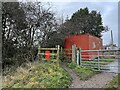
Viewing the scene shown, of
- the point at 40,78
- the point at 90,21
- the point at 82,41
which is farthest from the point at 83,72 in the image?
the point at 90,21

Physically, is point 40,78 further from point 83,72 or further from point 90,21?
point 90,21

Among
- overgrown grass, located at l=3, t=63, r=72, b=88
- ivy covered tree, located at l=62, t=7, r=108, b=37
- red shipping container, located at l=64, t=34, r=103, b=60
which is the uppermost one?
ivy covered tree, located at l=62, t=7, r=108, b=37

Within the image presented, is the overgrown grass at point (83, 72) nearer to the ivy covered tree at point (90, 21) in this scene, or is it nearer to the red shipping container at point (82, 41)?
the red shipping container at point (82, 41)

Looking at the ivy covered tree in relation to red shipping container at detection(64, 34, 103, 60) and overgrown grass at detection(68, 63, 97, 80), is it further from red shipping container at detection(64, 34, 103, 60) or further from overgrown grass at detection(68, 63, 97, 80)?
overgrown grass at detection(68, 63, 97, 80)

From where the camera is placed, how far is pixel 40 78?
33.8 ft

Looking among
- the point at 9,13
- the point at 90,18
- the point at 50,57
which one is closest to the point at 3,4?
the point at 9,13

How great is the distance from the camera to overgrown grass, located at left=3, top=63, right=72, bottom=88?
9.45 metres

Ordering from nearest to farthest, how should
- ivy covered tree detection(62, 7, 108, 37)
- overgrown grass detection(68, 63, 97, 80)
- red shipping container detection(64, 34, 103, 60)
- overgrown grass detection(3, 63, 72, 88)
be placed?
overgrown grass detection(3, 63, 72, 88), overgrown grass detection(68, 63, 97, 80), red shipping container detection(64, 34, 103, 60), ivy covered tree detection(62, 7, 108, 37)

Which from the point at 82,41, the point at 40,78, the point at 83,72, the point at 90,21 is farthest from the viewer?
the point at 90,21

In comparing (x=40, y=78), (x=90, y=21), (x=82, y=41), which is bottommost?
(x=40, y=78)

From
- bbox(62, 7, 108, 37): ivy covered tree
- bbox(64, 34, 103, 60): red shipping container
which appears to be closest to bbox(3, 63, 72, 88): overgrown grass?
bbox(64, 34, 103, 60): red shipping container

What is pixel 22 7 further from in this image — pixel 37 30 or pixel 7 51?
pixel 7 51

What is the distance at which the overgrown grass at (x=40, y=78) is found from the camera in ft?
31.0

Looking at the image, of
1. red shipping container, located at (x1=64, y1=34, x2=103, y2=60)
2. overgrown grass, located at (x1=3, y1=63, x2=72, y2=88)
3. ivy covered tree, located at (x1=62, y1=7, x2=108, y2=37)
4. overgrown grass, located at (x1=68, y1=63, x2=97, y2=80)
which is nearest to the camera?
overgrown grass, located at (x1=3, y1=63, x2=72, y2=88)
